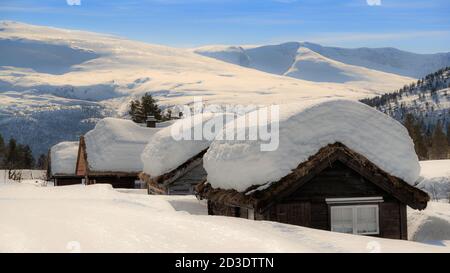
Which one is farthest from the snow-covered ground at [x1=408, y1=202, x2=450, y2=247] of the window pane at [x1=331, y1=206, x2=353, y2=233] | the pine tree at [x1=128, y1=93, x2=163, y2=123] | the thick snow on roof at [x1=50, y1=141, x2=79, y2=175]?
the pine tree at [x1=128, y1=93, x2=163, y2=123]

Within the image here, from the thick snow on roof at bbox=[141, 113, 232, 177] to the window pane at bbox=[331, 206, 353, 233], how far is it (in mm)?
11686

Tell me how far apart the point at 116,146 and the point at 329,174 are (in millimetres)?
26247

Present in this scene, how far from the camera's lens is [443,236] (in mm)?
20953

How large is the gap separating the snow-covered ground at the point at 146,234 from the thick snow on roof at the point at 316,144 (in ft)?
20.3

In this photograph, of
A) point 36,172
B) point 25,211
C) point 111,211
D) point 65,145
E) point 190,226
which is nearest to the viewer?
point 190,226

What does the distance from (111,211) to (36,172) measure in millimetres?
86019

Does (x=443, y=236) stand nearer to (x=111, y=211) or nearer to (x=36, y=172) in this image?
(x=111, y=211)

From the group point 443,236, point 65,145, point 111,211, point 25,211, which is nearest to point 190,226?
point 111,211

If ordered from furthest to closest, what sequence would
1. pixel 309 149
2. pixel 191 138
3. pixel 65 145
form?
pixel 65 145
pixel 191 138
pixel 309 149

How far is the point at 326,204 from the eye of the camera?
1731 centimetres

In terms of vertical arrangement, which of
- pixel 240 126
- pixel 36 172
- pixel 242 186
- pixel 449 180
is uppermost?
pixel 240 126

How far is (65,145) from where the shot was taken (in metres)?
57.5

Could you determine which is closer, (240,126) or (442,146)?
(240,126)
